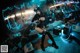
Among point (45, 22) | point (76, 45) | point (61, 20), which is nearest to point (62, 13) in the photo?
point (61, 20)

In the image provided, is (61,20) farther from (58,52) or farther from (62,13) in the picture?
(58,52)

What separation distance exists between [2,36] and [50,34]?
74 centimetres

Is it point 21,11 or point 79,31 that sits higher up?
point 21,11

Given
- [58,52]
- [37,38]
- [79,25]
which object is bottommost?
[58,52]

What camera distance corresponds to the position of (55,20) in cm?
240

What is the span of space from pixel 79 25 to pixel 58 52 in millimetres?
502

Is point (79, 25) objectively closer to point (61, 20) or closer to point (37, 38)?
point (61, 20)

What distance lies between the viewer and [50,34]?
2393mm

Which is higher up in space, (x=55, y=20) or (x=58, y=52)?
(x=55, y=20)

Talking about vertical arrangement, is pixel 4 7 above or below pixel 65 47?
above

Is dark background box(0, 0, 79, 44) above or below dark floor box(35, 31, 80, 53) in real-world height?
above

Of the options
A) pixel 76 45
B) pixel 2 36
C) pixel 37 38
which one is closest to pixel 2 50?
pixel 2 36

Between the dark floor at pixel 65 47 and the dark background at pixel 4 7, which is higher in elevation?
the dark background at pixel 4 7

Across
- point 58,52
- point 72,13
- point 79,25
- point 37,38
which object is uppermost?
point 72,13
